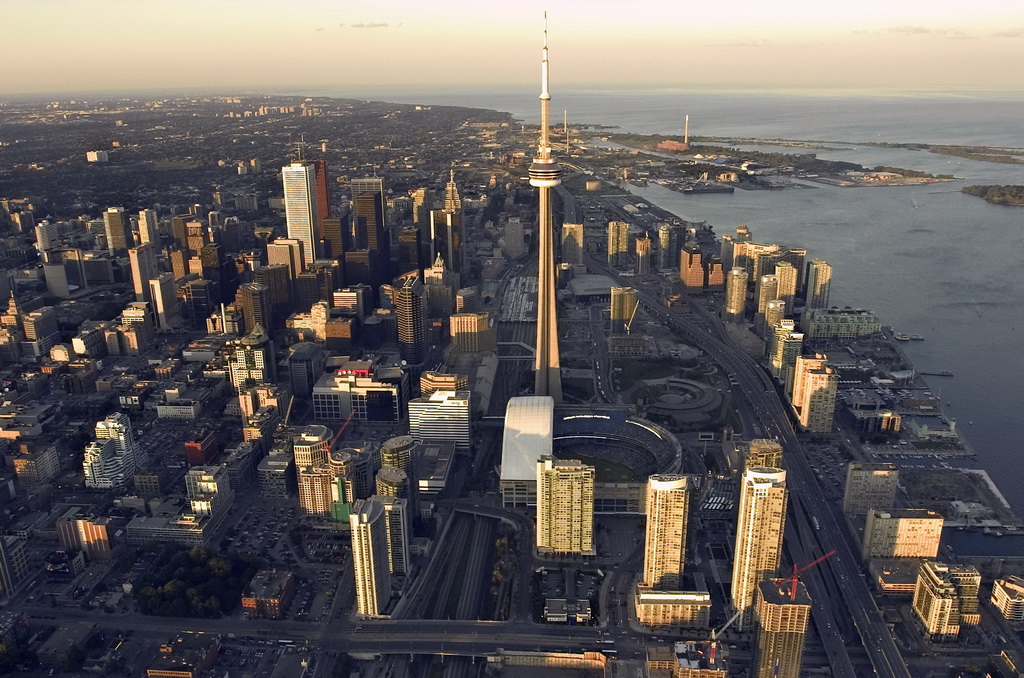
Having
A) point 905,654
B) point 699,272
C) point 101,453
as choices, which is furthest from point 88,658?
point 699,272

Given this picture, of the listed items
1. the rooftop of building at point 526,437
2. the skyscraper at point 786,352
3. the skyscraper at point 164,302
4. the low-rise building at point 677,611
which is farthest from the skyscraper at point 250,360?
the skyscraper at point 786,352

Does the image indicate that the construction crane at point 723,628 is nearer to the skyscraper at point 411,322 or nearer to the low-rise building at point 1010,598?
the low-rise building at point 1010,598

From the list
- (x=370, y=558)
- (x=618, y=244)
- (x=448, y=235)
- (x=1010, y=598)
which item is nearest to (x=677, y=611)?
(x=370, y=558)

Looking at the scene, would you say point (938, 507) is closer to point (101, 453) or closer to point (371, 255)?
point (101, 453)

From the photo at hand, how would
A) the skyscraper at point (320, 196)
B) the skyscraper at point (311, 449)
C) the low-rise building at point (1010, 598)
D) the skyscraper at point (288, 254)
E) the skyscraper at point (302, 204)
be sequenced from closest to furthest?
the low-rise building at point (1010, 598) < the skyscraper at point (311, 449) < the skyscraper at point (288, 254) < the skyscraper at point (302, 204) < the skyscraper at point (320, 196)

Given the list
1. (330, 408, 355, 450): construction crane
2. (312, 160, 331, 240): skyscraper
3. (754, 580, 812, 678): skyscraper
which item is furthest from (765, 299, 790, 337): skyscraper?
(312, 160, 331, 240): skyscraper
